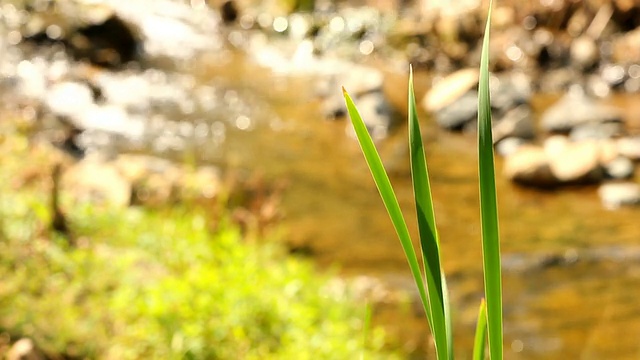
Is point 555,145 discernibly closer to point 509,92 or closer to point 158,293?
point 509,92

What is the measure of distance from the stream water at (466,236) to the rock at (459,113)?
5.3 inches

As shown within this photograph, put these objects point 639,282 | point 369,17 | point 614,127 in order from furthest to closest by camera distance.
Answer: point 369,17 → point 614,127 → point 639,282

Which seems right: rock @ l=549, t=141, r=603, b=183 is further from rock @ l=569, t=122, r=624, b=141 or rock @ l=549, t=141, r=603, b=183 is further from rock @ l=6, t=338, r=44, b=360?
rock @ l=6, t=338, r=44, b=360

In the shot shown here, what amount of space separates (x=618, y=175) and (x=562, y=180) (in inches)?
18.4

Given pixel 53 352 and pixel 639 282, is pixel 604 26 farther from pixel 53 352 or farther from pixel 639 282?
pixel 53 352

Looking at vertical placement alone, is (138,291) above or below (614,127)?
below

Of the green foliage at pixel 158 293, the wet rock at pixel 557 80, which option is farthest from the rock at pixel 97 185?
the wet rock at pixel 557 80

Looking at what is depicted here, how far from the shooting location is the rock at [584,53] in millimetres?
7734

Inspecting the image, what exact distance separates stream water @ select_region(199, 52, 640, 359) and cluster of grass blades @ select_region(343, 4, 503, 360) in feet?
7.02

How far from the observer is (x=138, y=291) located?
249 cm

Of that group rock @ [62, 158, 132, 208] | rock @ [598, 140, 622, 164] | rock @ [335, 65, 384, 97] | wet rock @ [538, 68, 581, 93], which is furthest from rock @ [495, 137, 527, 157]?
rock @ [62, 158, 132, 208]

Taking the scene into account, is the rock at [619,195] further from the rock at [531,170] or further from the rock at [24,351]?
the rock at [24,351]

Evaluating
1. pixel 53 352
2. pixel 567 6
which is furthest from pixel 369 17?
pixel 53 352

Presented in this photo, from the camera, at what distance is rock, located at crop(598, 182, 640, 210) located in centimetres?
476
